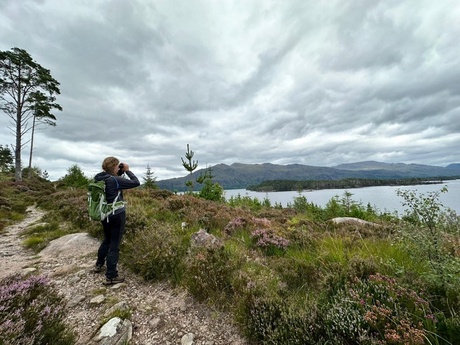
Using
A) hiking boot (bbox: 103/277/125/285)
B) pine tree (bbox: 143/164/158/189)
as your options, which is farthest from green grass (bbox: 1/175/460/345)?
pine tree (bbox: 143/164/158/189)

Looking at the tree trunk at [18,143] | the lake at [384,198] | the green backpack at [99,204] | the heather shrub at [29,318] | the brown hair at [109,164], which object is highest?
the tree trunk at [18,143]

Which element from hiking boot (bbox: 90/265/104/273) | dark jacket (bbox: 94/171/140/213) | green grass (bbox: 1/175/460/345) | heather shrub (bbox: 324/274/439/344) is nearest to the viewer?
heather shrub (bbox: 324/274/439/344)

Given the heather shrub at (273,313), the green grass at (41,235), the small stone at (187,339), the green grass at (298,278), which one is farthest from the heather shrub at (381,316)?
the green grass at (41,235)

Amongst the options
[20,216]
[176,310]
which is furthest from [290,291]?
[20,216]

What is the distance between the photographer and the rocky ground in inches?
120

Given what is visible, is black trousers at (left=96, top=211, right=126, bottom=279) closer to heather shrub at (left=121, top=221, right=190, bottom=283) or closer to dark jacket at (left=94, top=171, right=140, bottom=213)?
dark jacket at (left=94, top=171, right=140, bottom=213)

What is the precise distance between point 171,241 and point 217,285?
6.17 feet

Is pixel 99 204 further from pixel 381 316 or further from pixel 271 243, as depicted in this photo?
pixel 381 316

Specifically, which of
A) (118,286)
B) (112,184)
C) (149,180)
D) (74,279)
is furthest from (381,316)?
(149,180)

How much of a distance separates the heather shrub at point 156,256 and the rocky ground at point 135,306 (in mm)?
212

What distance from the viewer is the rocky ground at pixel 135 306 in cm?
305

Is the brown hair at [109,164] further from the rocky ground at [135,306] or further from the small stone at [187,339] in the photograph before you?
the small stone at [187,339]

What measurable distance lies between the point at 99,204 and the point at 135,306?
233 centimetres

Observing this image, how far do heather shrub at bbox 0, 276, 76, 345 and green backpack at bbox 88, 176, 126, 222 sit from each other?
1.90m
